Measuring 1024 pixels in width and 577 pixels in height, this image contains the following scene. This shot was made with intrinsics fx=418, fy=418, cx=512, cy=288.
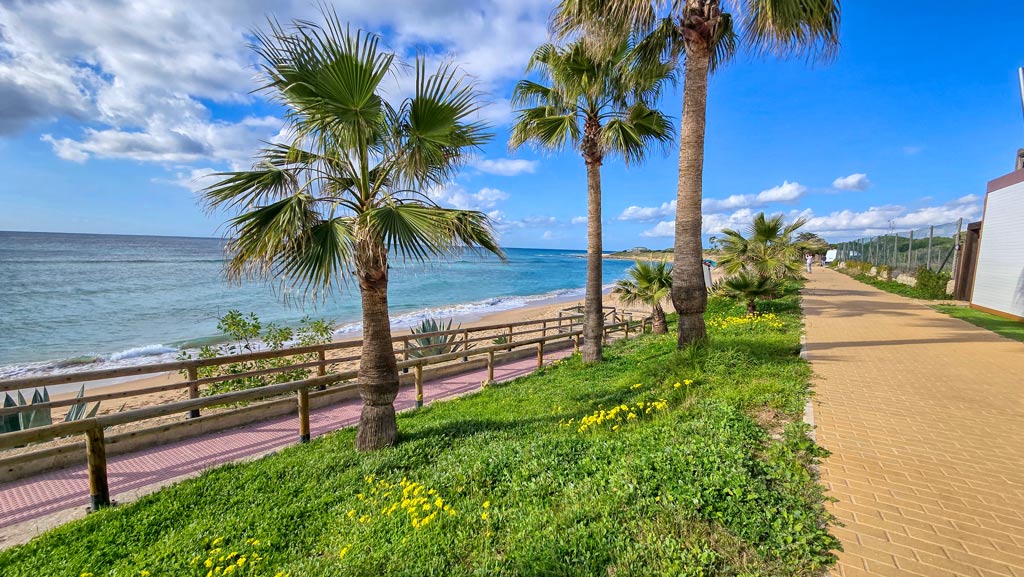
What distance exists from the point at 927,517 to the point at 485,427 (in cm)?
387

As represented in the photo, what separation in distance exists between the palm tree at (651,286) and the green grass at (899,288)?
494 inches

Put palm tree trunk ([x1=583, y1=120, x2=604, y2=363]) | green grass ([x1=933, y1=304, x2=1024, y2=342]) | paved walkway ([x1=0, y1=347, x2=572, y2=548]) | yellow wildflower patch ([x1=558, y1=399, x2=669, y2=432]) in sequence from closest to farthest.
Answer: paved walkway ([x1=0, y1=347, x2=572, y2=548]) < yellow wildflower patch ([x1=558, y1=399, x2=669, y2=432]) < palm tree trunk ([x1=583, y1=120, x2=604, y2=363]) < green grass ([x1=933, y1=304, x2=1024, y2=342])

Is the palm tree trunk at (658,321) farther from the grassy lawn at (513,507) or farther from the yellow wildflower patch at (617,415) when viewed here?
the yellow wildflower patch at (617,415)

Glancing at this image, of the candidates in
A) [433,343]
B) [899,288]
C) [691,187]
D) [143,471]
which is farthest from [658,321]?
[899,288]

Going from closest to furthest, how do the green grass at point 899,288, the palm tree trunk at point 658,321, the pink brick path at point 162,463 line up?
1. the pink brick path at point 162,463
2. the palm tree trunk at point 658,321
3. the green grass at point 899,288

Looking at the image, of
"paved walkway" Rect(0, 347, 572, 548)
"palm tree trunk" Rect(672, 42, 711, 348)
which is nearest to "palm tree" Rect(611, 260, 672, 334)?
"palm tree trunk" Rect(672, 42, 711, 348)

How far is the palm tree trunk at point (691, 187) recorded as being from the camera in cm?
604

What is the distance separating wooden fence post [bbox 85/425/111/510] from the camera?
143 inches

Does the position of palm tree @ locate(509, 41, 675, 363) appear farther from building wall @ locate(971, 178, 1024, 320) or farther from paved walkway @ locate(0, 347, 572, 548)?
building wall @ locate(971, 178, 1024, 320)

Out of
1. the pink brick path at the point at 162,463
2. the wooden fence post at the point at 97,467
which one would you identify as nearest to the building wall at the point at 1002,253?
the pink brick path at the point at 162,463

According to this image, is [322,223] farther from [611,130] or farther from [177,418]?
[611,130]

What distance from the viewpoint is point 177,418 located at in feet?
21.0

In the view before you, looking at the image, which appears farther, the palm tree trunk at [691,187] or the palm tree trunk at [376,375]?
the palm tree trunk at [691,187]

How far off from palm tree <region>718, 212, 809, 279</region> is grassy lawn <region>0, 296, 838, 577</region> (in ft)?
29.4
